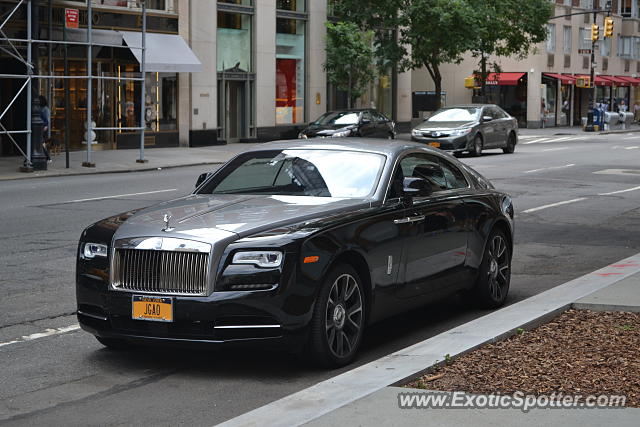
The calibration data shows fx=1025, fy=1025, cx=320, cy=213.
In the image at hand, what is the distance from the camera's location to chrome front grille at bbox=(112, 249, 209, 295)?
655 centimetres

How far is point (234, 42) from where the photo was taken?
128 feet

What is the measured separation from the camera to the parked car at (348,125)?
109ft

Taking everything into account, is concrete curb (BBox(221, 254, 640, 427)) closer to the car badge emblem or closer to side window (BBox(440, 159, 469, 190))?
side window (BBox(440, 159, 469, 190))

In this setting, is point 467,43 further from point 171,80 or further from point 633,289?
point 633,289

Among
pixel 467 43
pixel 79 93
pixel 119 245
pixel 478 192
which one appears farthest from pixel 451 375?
pixel 467 43

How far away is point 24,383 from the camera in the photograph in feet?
21.7

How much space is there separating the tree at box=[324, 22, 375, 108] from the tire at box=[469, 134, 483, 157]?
8810 millimetres

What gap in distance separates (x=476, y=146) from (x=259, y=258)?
27.1m

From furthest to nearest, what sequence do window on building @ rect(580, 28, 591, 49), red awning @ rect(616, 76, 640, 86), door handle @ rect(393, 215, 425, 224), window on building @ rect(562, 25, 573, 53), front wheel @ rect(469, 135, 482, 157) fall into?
red awning @ rect(616, 76, 640, 86), window on building @ rect(580, 28, 591, 49), window on building @ rect(562, 25, 573, 53), front wheel @ rect(469, 135, 482, 157), door handle @ rect(393, 215, 425, 224)

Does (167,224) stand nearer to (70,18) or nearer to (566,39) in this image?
(70,18)

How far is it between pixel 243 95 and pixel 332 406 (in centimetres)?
3478

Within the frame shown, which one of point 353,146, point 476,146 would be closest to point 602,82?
point 476,146

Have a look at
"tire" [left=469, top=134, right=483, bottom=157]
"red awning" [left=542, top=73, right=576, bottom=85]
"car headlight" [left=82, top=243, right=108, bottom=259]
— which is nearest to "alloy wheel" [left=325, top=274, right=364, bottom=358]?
"car headlight" [left=82, top=243, right=108, bottom=259]

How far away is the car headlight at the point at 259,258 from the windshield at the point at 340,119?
27.7m
